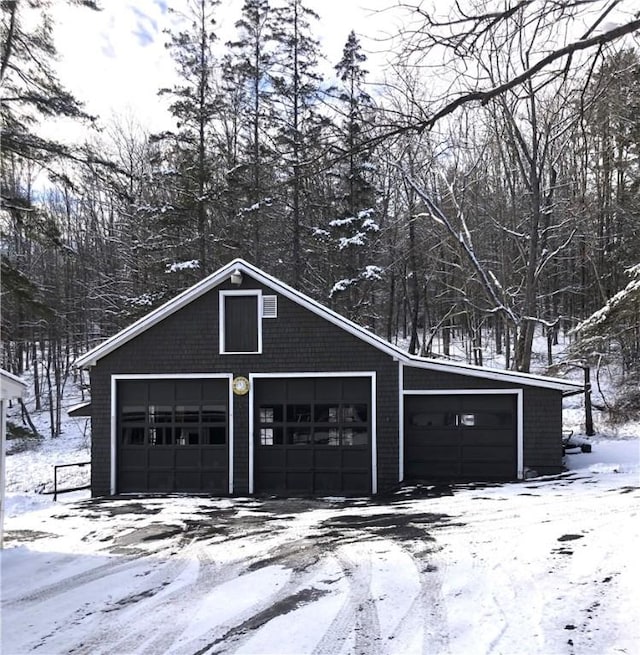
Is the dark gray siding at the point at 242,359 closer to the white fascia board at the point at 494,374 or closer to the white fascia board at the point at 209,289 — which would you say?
the white fascia board at the point at 209,289

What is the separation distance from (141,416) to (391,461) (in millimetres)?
5958

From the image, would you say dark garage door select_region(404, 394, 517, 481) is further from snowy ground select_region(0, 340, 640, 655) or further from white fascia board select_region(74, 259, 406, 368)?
snowy ground select_region(0, 340, 640, 655)

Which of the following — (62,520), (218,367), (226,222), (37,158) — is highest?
(226,222)

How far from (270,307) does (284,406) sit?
233cm

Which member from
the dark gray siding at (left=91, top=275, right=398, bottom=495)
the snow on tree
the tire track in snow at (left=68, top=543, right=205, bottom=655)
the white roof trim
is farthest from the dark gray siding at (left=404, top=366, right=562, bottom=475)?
the white roof trim

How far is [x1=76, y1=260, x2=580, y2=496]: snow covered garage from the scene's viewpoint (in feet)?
46.2

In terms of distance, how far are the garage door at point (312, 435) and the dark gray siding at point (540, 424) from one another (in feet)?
8.48

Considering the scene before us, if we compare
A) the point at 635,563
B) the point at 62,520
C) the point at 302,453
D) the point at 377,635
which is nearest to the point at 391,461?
the point at 302,453

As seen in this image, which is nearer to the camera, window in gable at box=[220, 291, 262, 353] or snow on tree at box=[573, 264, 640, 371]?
snow on tree at box=[573, 264, 640, 371]

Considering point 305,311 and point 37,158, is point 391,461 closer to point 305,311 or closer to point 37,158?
point 305,311

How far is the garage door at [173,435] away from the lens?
1455 centimetres

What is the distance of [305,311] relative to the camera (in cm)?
1447

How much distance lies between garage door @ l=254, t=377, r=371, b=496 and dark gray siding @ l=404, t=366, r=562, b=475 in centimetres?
258

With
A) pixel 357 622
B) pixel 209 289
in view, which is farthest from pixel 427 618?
pixel 209 289
